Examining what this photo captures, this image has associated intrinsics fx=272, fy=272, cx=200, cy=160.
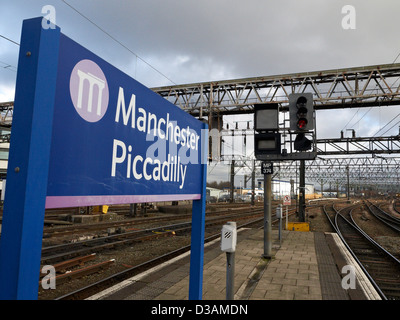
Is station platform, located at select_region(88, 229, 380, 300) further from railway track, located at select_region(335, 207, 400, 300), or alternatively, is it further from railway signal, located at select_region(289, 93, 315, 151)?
railway signal, located at select_region(289, 93, 315, 151)

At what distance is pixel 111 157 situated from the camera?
5.43 feet

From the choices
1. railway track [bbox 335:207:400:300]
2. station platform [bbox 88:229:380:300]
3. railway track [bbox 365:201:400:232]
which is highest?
station platform [bbox 88:229:380:300]

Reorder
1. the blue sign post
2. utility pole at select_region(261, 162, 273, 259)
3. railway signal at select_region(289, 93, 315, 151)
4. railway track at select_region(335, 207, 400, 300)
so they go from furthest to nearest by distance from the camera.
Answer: utility pole at select_region(261, 162, 273, 259), railway signal at select_region(289, 93, 315, 151), railway track at select_region(335, 207, 400, 300), the blue sign post

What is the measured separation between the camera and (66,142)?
1.37 m

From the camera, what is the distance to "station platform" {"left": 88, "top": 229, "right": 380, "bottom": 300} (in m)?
4.98

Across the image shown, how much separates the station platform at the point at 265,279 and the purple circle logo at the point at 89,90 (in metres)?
4.16

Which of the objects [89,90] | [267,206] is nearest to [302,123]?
[267,206]

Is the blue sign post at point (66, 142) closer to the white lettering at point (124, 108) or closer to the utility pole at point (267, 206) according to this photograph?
the white lettering at point (124, 108)

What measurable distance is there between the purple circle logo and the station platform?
13.7 feet

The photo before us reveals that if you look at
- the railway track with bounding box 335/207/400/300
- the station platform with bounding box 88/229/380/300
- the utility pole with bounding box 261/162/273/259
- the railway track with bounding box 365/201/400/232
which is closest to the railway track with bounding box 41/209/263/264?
the station platform with bounding box 88/229/380/300

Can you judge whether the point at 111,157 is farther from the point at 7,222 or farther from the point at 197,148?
the point at 197,148

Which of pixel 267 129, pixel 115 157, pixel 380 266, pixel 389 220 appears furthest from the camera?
pixel 389 220

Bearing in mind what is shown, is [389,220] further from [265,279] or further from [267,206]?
[265,279]

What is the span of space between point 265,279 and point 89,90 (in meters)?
5.81
